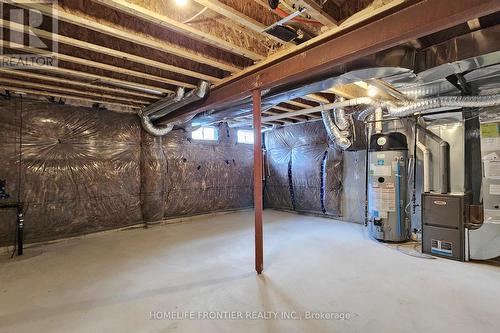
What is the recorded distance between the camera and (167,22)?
79.2 inches

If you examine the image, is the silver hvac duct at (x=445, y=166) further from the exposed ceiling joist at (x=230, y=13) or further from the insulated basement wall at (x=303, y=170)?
the exposed ceiling joist at (x=230, y=13)

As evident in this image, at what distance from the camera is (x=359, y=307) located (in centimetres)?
205

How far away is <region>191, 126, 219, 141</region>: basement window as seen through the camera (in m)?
5.91

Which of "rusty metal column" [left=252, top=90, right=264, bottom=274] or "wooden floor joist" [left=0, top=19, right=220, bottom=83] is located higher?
"wooden floor joist" [left=0, top=19, right=220, bottom=83]

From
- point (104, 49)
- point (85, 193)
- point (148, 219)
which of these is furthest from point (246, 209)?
point (104, 49)

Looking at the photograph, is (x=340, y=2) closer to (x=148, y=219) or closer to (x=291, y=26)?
(x=291, y=26)

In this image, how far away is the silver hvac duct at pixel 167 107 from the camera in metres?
3.39

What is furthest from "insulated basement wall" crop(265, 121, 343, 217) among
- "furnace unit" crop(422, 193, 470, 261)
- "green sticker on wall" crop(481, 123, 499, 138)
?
"green sticker on wall" crop(481, 123, 499, 138)

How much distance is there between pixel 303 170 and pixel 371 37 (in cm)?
427

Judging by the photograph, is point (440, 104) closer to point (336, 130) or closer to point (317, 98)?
point (317, 98)

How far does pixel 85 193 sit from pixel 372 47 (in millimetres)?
4700

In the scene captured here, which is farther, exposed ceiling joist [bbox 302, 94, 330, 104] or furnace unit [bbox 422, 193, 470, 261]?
exposed ceiling joist [bbox 302, 94, 330, 104]

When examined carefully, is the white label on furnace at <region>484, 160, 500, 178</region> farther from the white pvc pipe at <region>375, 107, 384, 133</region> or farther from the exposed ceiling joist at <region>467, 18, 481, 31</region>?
the exposed ceiling joist at <region>467, 18, 481, 31</region>

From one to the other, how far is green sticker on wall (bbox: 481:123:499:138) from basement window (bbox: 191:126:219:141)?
15.8 ft
